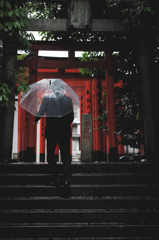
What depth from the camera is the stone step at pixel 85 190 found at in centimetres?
445

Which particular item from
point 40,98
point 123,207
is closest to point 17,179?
point 40,98

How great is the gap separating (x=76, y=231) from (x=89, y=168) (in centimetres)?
139

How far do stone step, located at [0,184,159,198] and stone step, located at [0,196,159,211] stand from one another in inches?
6.2

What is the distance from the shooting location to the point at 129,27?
7.07 metres

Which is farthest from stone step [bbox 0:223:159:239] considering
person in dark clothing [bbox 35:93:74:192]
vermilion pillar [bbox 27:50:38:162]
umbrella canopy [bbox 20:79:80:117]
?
vermilion pillar [bbox 27:50:38:162]

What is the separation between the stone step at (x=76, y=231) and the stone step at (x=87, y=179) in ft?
3.14

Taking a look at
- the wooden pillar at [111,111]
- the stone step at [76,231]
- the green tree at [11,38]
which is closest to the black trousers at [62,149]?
the stone step at [76,231]

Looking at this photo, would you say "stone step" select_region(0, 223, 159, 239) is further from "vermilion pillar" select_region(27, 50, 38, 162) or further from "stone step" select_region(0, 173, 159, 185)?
"vermilion pillar" select_region(27, 50, 38, 162)

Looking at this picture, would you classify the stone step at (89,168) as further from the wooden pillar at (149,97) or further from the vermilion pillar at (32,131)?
the vermilion pillar at (32,131)

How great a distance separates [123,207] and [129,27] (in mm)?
5230

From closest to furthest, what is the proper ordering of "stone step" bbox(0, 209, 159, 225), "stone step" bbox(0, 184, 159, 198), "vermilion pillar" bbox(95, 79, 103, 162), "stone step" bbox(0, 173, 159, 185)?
"stone step" bbox(0, 209, 159, 225)
"stone step" bbox(0, 184, 159, 198)
"stone step" bbox(0, 173, 159, 185)
"vermilion pillar" bbox(95, 79, 103, 162)

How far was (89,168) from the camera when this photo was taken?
4984 mm

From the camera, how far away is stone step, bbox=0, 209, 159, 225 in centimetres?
402

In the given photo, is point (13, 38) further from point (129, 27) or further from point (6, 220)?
point (129, 27)
